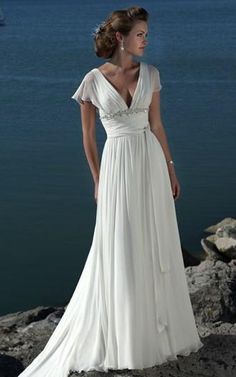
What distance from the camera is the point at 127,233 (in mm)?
4113

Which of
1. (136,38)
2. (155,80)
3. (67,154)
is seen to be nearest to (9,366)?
(155,80)

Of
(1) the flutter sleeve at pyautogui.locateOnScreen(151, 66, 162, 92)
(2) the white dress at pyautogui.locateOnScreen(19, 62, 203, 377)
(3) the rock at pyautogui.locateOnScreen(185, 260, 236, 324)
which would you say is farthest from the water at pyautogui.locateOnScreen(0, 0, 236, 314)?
(1) the flutter sleeve at pyautogui.locateOnScreen(151, 66, 162, 92)

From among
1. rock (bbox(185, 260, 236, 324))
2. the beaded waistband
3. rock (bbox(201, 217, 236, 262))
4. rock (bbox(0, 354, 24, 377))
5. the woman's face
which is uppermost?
the woman's face

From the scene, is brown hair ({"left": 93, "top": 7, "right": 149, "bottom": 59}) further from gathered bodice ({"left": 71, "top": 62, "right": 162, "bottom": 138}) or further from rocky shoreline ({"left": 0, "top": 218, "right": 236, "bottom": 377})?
rocky shoreline ({"left": 0, "top": 218, "right": 236, "bottom": 377})

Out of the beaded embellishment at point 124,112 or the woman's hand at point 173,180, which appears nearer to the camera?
the beaded embellishment at point 124,112

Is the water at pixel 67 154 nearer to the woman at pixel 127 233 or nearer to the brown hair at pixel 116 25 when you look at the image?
the woman at pixel 127 233

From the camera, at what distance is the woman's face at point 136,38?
3.96m

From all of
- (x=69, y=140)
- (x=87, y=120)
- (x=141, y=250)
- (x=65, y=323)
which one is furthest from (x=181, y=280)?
(x=69, y=140)

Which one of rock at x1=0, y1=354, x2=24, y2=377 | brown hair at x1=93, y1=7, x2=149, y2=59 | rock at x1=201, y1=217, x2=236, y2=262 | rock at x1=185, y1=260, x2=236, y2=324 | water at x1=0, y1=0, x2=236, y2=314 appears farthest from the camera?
water at x1=0, y1=0, x2=236, y2=314

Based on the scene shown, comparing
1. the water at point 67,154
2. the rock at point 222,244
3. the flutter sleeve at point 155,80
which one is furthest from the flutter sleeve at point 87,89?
the rock at point 222,244

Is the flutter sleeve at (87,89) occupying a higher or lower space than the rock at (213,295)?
higher

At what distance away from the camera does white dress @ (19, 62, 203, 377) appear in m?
4.10

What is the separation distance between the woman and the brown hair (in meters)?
0.01

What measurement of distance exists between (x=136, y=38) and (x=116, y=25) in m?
0.11
